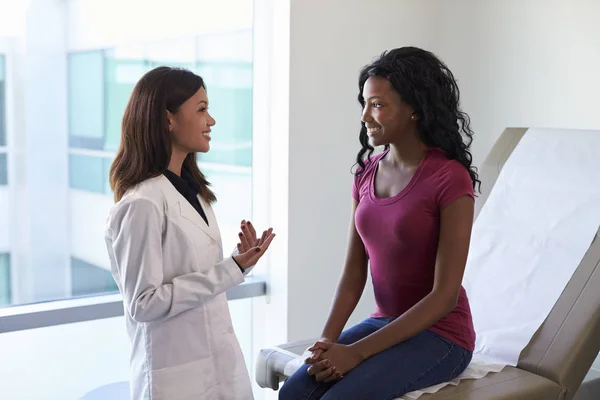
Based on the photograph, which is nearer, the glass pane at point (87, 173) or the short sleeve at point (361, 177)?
the short sleeve at point (361, 177)

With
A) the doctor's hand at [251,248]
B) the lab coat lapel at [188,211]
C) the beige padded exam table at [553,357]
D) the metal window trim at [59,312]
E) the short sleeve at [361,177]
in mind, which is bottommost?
the metal window trim at [59,312]

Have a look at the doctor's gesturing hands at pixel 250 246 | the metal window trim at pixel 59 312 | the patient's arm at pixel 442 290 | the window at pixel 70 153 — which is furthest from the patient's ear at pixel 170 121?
the metal window trim at pixel 59 312

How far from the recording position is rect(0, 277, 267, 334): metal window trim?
2449 mm

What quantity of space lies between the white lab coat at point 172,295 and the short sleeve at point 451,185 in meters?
0.49

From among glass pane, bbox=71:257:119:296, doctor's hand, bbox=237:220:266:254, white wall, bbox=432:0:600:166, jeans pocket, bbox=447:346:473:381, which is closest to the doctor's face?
doctor's hand, bbox=237:220:266:254

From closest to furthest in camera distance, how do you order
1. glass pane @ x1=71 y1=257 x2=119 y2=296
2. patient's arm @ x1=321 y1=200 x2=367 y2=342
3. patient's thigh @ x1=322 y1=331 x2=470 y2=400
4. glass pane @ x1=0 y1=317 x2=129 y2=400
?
patient's thigh @ x1=322 y1=331 x2=470 y2=400
patient's arm @ x1=321 y1=200 x2=367 y2=342
glass pane @ x1=0 y1=317 x2=129 y2=400
glass pane @ x1=71 y1=257 x2=119 y2=296

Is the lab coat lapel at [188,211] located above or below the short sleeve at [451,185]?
below

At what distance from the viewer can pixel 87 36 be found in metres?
2.63

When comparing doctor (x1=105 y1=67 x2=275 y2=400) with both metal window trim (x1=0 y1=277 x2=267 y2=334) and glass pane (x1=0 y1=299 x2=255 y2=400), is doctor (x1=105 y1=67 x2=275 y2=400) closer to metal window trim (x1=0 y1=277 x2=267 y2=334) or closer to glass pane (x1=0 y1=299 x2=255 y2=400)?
metal window trim (x1=0 y1=277 x2=267 y2=334)

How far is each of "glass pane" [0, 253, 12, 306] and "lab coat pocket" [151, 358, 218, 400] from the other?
100 cm

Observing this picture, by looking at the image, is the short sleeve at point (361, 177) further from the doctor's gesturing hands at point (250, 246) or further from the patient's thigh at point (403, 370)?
the patient's thigh at point (403, 370)

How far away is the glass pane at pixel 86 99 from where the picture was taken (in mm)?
2611

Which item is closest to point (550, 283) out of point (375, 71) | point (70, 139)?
point (375, 71)

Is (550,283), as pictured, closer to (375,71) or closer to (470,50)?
(375,71)
